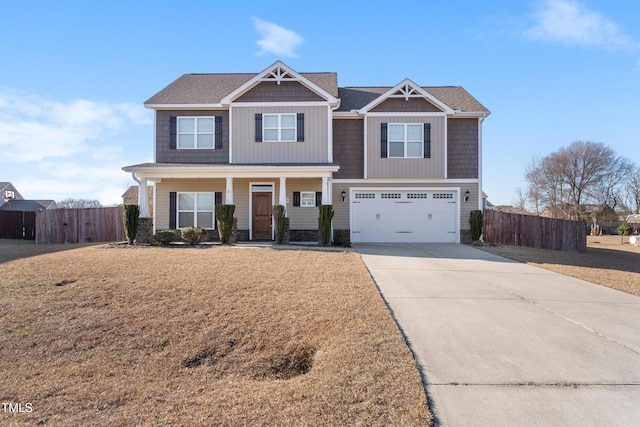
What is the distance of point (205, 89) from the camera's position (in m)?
17.0

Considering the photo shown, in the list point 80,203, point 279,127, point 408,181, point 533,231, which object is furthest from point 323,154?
point 80,203

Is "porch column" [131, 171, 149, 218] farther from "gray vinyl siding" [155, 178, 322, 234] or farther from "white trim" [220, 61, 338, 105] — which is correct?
"white trim" [220, 61, 338, 105]

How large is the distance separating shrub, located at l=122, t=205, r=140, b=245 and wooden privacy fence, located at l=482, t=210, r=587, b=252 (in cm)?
1433

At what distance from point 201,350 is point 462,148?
14.9m

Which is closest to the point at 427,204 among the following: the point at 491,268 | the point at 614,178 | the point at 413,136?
the point at 413,136

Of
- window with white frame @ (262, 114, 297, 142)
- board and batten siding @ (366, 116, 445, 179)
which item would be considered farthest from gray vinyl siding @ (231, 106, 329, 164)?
board and batten siding @ (366, 116, 445, 179)

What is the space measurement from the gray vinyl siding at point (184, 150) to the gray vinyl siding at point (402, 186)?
16.7 feet

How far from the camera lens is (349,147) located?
16562mm

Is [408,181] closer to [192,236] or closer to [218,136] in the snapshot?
[218,136]

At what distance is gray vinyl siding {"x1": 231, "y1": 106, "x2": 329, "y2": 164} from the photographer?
15.7 metres

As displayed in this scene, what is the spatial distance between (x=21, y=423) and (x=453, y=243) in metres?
15.4

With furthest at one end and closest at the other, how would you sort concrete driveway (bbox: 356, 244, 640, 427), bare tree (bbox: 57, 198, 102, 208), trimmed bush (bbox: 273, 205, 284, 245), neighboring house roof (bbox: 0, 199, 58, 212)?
bare tree (bbox: 57, 198, 102, 208)
neighboring house roof (bbox: 0, 199, 58, 212)
trimmed bush (bbox: 273, 205, 284, 245)
concrete driveway (bbox: 356, 244, 640, 427)

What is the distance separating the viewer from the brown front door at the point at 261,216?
16109 mm

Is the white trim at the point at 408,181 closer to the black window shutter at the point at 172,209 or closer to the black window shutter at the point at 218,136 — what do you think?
the black window shutter at the point at 218,136
